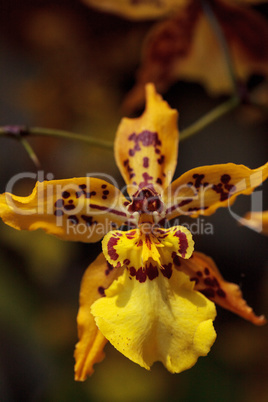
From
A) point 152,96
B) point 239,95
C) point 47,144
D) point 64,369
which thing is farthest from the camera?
point 47,144

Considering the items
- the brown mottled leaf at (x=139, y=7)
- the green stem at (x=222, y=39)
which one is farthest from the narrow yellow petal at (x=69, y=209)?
the brown mottled leaf at (x=139, y=7)

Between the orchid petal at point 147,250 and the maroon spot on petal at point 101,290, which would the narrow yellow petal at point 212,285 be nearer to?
the orchid petal at point 147,250

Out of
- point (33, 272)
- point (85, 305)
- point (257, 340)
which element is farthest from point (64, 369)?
point (85, 305)

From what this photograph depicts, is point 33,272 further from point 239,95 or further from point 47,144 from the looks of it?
point 239,95

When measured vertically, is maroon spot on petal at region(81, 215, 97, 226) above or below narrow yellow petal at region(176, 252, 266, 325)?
above

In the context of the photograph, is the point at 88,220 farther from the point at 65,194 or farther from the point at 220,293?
the point at 220,293

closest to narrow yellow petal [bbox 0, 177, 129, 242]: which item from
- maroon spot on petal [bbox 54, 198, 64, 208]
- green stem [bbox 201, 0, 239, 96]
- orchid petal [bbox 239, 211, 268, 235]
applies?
maroon spot on petal [bbox 54, 198, 64, 208]

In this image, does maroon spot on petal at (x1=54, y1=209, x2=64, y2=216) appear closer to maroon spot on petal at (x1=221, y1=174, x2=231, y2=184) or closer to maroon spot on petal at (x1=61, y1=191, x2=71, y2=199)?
maroon spot on petal at (x1=61, y1=191, x2=71, y2=199)
